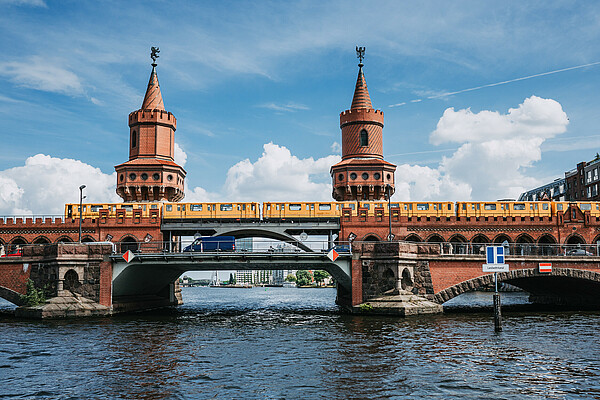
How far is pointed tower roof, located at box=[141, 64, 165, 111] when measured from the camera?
263 feet

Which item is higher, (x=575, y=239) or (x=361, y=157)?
(x=361, y=157)

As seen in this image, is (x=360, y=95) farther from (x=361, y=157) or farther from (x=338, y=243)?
(x=338, y=243)

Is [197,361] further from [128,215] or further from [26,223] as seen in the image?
[26,223]

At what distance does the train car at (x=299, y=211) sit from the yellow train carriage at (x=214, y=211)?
157cm

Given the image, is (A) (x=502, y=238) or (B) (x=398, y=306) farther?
(A) (x=502, y=238)

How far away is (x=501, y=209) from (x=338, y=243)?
78.1 ft

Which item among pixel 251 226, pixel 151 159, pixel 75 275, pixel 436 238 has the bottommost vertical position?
pixel 75 275

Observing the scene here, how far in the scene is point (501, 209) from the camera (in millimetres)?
68500

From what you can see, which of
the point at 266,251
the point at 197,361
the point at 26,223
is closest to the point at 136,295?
the point at 266,251

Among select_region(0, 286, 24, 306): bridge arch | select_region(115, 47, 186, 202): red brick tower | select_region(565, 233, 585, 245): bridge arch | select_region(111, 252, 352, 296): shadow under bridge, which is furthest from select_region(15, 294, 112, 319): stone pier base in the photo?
select_region(565, 233, 585, 245): bridge arch

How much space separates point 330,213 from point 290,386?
46.7 metres

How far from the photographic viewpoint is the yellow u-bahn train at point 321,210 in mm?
67875

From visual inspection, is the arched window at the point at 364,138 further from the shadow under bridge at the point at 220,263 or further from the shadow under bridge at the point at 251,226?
the shadow under bridge at the point at 220,263

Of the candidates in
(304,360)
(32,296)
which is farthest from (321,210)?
(304,360)
